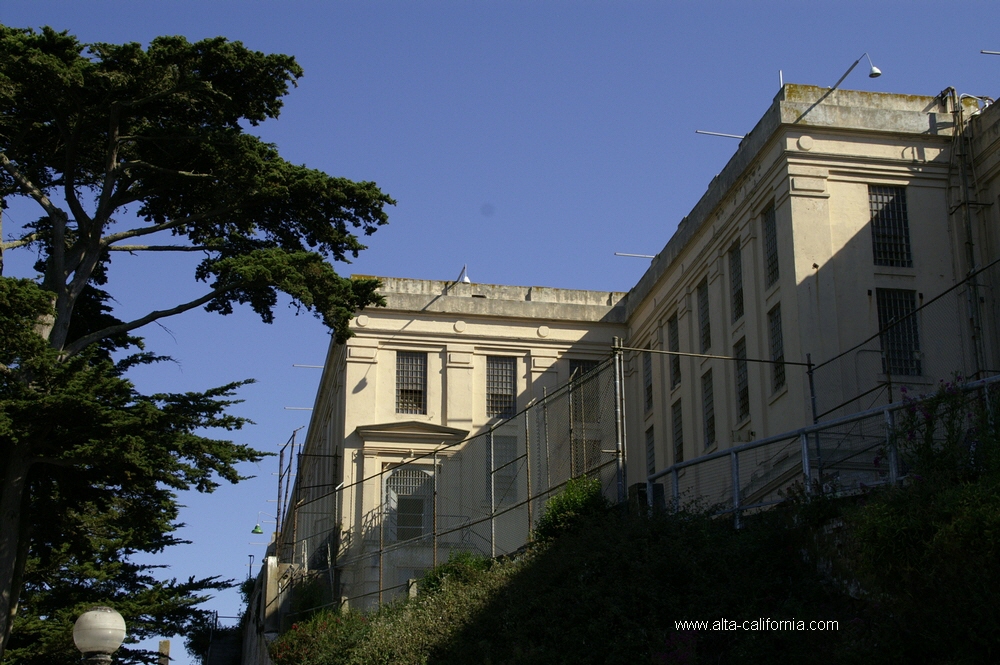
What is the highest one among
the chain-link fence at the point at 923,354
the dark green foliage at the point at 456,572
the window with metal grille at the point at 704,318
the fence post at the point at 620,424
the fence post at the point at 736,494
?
the window with metal grille at the point at 704,318

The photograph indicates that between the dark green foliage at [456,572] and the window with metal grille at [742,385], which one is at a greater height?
the window with metal grille at [742,385]

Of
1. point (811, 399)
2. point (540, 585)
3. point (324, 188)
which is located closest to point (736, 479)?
point (540, 585)

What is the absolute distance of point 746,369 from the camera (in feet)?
96.0

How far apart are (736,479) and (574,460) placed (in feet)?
17.9

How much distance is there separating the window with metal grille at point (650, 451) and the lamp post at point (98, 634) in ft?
81.8

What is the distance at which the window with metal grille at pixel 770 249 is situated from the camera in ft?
92.3

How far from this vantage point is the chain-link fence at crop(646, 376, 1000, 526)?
13.6m

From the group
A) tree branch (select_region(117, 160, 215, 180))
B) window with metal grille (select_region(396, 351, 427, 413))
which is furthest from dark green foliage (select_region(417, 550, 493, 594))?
window with metal grille (select_region(396, 351, 427, 413))

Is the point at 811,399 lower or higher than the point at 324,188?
lower

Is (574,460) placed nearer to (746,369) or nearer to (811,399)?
(811,399)

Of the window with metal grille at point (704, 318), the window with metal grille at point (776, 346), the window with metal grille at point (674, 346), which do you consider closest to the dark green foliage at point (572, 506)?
the window with metal grille at point (776, 346)

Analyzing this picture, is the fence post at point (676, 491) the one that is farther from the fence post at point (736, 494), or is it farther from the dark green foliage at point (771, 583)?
the fence post at point (736, 494)

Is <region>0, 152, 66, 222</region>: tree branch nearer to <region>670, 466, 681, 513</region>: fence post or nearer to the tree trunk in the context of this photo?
the tree trunk

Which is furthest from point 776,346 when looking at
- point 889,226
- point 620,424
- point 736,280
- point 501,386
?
point 501,386
